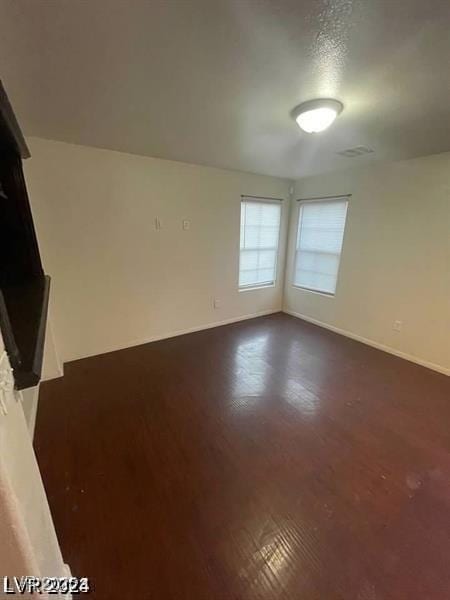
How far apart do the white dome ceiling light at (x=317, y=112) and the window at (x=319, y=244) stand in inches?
75.7

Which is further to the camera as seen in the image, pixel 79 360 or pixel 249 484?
pixel 79 360

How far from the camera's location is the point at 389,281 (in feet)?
10.2

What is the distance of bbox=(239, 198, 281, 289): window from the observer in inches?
151

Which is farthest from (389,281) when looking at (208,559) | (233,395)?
(208,559)

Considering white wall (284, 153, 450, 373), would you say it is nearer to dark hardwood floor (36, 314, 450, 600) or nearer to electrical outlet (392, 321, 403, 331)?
electrical outlet (392, 321, 403, 331)

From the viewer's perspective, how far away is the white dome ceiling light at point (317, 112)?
163 centimetres

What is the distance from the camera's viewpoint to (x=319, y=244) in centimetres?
385

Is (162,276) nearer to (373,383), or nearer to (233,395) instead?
(233,395)

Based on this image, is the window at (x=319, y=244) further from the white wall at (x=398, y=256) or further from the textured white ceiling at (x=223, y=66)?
the textured white ceiling at (x=223, y=66)

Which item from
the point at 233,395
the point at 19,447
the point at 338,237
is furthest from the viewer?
the point at 338,237

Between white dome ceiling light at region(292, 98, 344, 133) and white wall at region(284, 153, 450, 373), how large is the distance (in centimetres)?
165

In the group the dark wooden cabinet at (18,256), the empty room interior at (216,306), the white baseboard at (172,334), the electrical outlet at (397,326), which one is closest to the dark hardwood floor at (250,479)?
the empty room interior at (216,306)

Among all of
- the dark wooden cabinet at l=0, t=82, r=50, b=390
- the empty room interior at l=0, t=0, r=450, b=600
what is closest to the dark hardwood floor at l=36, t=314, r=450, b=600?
the empty room interior at l=0, t=0, r=450, b=600

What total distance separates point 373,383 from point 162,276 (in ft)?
8.69
